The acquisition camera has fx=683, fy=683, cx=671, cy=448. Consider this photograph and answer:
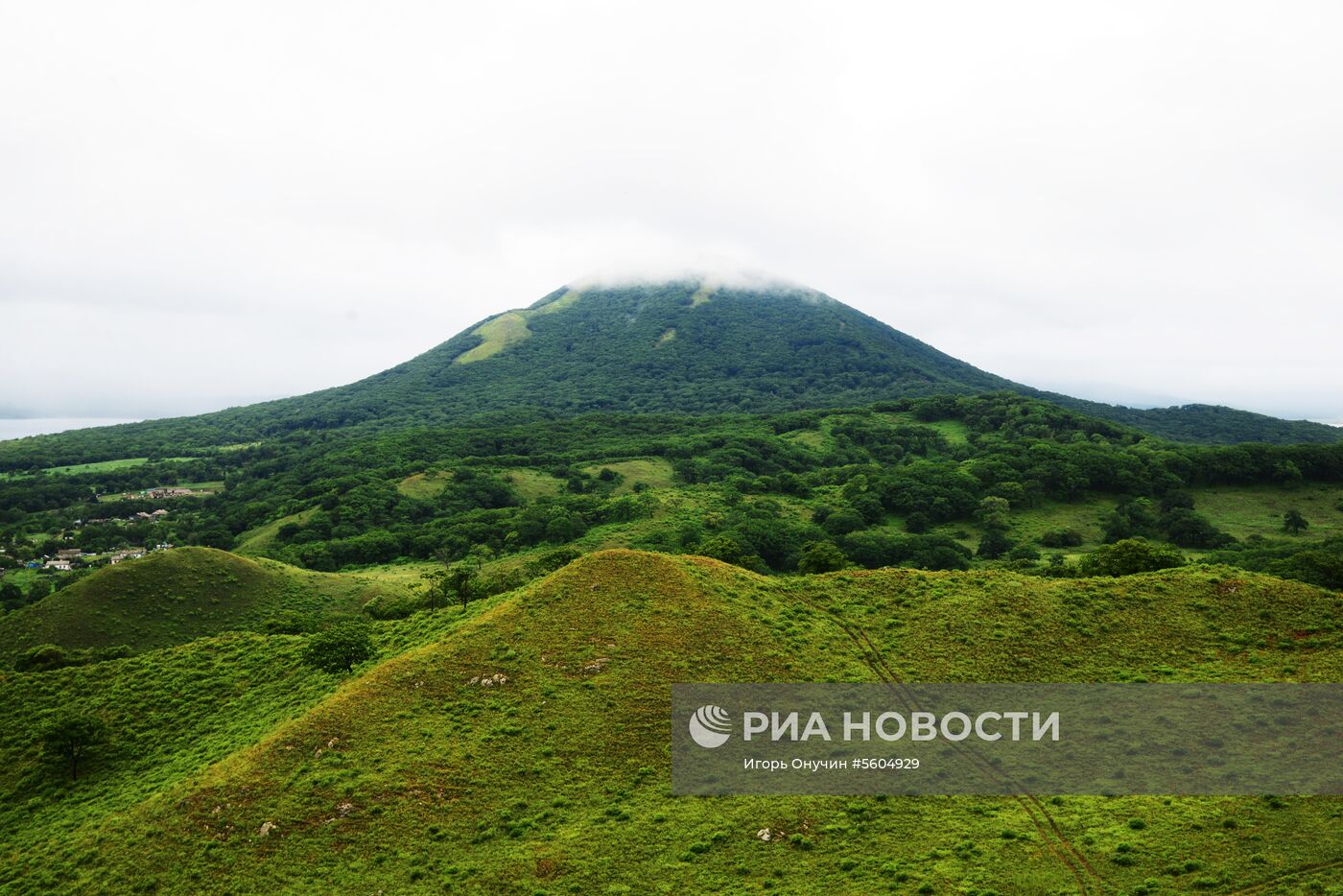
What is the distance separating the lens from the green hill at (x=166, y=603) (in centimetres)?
5000

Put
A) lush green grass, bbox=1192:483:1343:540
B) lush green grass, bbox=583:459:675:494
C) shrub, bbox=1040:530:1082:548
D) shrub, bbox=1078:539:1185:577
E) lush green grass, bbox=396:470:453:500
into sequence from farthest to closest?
1. lush green grass, bbox=583:459:675:494
2. lush green grass, bbox=396:470:453:500
3. lush green grass, bbox=1192:483:1343:540
4. shrub, bbox=1040:530:1082:548
5. shrub, bbox=1078:539:1185:577

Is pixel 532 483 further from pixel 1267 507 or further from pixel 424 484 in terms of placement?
pixel 1267 507

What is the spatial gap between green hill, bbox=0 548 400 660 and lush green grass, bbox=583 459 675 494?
56271mm

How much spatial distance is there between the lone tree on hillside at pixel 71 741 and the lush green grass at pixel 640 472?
83.0 m

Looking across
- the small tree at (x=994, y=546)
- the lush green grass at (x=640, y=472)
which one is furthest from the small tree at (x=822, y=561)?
the lush green grass at (x=640, y=472)

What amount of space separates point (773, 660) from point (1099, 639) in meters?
15.0

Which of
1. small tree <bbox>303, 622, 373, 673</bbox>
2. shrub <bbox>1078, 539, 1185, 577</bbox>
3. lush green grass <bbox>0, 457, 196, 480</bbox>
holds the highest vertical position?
lush green grass <bbox>0, 457, 196, 480</bbox>

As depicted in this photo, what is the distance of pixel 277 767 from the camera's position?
24234mm

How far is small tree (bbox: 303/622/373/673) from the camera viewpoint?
32500mm

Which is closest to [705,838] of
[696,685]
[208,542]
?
[696,685]

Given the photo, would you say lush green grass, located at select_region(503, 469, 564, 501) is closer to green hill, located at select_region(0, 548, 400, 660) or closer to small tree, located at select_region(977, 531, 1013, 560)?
green hill, located at select_region(0, 548, 400, 660)

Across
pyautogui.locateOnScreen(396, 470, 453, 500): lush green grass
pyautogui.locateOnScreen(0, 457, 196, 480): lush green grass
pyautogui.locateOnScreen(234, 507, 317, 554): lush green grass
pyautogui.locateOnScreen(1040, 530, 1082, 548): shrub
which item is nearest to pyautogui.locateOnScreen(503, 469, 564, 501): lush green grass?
pyautogui.locateOnScreen(396, 470, 453, 500): lush green grass

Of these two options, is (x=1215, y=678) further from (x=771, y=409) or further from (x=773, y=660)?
(x=771, y=409)

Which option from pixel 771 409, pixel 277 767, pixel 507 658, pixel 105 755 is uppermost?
pixel 771 409
